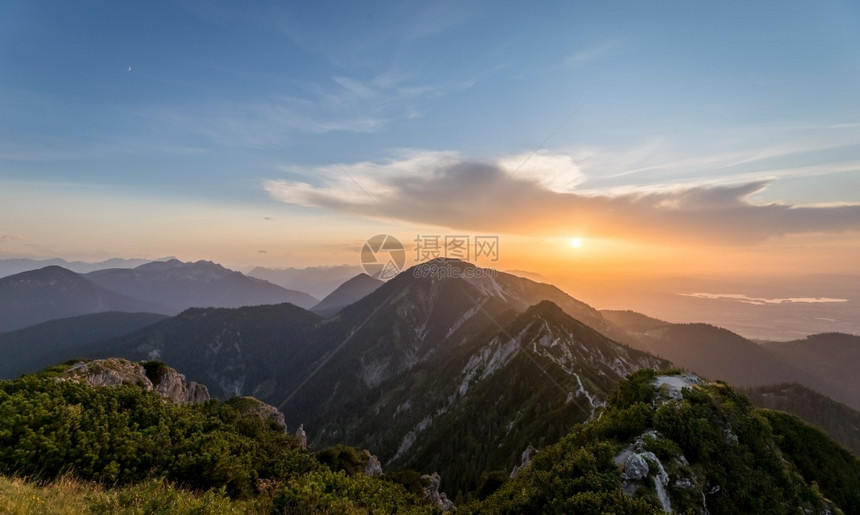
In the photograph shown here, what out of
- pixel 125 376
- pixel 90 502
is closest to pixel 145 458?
pixel 90 502

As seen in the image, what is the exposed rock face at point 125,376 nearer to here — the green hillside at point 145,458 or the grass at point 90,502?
the green hillside at point 145,458

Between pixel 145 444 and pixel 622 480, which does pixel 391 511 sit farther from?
pixel 145 444

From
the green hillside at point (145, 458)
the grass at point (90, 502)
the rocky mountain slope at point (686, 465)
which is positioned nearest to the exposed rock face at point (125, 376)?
the green hillside at point (145, 458)

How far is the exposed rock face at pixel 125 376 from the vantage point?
185 feet

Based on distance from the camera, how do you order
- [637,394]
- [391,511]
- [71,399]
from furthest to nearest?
[637,394], [71,399], [391,511]

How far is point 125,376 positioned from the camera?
64.7 metres

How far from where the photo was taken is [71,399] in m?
25.4

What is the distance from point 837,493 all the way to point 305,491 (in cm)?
4406

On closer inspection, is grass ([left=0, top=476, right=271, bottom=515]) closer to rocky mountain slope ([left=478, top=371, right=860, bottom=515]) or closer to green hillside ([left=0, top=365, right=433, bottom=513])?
green hillside ([left=0, top=365, right=433, bottom=513])

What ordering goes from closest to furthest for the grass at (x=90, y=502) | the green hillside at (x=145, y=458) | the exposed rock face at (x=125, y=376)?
the grass at (x=90, y=502) → the green hillside at (x=145, y=458) → the exposed rock face at (x=125, y=376)

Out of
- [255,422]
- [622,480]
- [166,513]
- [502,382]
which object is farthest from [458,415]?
[166,513]

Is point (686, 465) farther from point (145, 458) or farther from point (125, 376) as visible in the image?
point (125, 376)

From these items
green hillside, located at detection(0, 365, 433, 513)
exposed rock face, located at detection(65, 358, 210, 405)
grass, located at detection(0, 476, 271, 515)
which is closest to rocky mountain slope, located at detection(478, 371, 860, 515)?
green hillside, located at detection(0, 365, 433, 513)

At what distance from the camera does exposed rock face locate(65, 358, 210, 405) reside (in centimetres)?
5644
